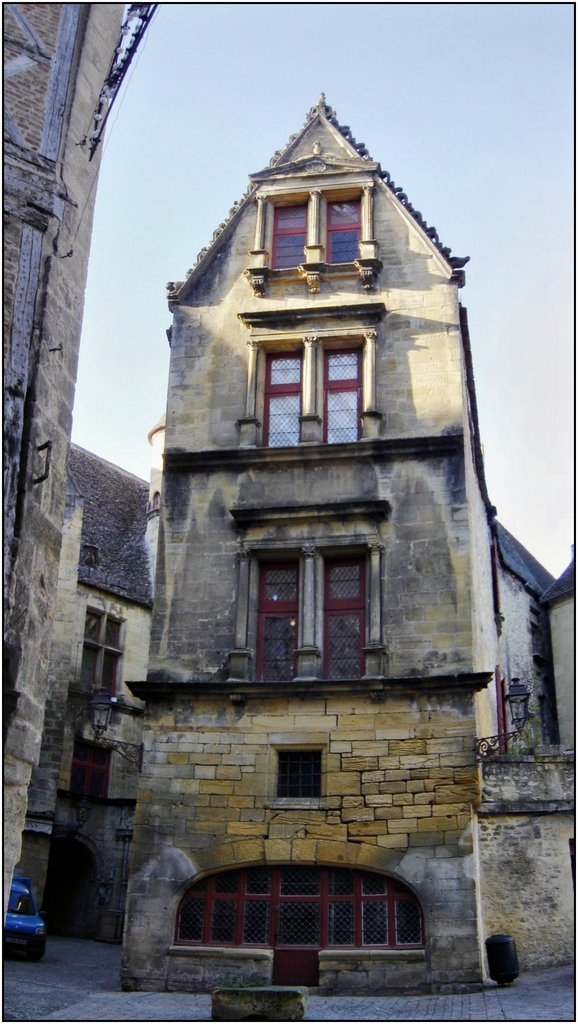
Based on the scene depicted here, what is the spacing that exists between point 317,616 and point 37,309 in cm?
638

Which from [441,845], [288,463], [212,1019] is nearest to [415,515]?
[288,463]

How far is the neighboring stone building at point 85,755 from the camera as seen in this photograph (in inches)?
844

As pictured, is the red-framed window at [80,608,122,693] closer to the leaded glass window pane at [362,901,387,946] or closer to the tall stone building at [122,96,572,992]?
the tall stone building at [122,96,572,992]

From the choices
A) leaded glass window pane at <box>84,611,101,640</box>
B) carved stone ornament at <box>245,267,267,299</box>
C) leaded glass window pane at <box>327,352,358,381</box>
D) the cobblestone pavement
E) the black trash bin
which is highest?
carved stone ornament at <box>245,267,267,299</box>

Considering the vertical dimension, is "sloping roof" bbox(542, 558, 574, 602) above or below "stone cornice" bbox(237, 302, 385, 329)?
below

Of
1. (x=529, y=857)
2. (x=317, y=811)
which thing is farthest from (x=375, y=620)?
(x=529, y=857)

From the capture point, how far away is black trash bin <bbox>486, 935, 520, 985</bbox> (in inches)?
496

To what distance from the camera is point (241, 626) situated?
14.8 meters

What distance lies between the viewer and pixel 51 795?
21.2m

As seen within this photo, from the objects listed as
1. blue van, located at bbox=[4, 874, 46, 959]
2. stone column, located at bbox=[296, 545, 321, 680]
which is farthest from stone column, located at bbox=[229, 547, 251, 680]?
blue van, located at bbox=[4, 874, 46, 959]

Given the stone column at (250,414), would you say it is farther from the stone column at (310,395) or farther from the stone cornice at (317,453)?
the stone column at (310,395)

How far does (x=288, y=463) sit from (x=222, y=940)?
21.8 ft

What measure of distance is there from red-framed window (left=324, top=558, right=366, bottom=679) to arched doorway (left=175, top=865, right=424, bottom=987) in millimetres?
2683

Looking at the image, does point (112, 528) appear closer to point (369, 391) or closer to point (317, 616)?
point (369, 391)
